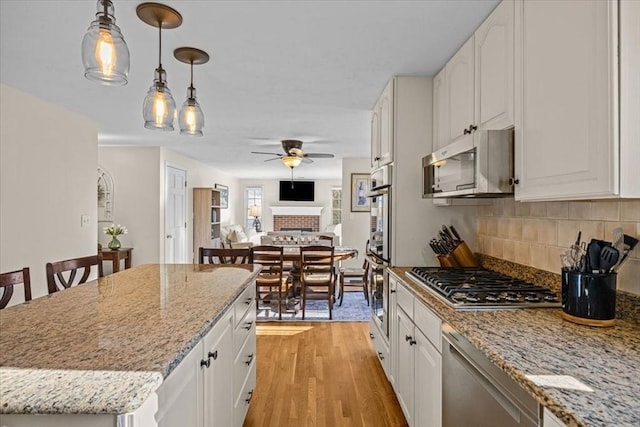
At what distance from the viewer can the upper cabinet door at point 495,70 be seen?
1690mm

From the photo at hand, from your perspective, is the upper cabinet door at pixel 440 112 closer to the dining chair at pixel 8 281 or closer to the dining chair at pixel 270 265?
the dining chair at pixel 270 265

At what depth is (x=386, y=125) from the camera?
3021 millimetres

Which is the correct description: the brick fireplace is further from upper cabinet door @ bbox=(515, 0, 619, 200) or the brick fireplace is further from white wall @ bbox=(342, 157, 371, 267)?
upper cabinet door @ bbox=(515, 0, 619, 200)

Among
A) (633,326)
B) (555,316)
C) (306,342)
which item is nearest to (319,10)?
(555,316)

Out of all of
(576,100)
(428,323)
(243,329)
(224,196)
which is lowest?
(243,329)

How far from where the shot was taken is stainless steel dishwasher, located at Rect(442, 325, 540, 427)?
1.02m

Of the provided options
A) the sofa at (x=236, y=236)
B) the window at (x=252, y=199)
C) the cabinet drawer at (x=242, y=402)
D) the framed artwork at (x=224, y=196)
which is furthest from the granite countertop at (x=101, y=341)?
the window at (x=252, y=199)

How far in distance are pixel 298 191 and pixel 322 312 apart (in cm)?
684

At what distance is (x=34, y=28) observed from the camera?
208 centimetres

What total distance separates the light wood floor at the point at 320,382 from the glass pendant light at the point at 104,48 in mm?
2080

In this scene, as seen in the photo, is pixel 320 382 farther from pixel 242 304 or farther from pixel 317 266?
pixel 317 266

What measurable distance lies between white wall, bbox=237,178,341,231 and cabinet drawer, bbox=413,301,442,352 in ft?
32.0

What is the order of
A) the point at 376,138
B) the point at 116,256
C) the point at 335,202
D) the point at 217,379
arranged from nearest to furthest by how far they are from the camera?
1. the point at 217,379
2. the point at 376,138
3. the point at 116,256
4. the point at 335,202

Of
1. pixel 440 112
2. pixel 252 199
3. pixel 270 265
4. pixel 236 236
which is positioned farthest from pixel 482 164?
pixel 252 199
